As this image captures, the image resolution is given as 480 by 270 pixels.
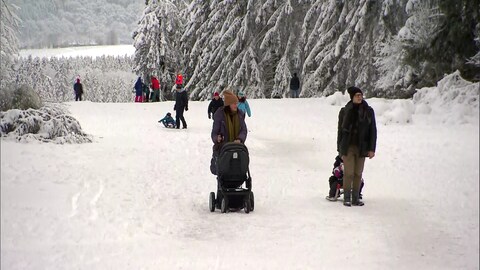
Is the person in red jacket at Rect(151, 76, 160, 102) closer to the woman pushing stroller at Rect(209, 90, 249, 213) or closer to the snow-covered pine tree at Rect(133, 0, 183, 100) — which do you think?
the snow-covered pine tree at Rect(133, 0, 183, 100)

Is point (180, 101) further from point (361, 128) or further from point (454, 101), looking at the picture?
point (454, 101)

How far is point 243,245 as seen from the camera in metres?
4.32

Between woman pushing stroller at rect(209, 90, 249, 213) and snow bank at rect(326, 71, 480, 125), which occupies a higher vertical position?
snow bank at rect(326, 71, 480, 125)

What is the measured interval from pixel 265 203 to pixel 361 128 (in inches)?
60.1

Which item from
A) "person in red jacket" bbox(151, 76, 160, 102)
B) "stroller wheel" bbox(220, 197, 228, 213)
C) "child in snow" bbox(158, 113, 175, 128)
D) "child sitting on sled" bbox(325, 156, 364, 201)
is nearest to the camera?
"stroller wheel" bbox(220, 197, 228, 213)

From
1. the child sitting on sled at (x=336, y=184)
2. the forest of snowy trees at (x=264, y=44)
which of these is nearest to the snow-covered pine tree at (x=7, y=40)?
the child sitting on sled at (x=336, y=184)

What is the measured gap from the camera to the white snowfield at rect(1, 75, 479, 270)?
138 centimetres

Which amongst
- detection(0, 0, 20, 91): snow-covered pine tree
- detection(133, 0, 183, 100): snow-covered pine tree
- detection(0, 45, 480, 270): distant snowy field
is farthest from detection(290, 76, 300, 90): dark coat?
detection(0, 0, 20, 91): snow-covered pine tree

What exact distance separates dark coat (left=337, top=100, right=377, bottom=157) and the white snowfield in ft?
0.64

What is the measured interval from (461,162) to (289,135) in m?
12.0

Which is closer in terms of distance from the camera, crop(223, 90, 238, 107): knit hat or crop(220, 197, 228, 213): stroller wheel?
crop(223, 90, 238, 107): knit hat

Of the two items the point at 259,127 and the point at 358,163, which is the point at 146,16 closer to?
the point at 259,127

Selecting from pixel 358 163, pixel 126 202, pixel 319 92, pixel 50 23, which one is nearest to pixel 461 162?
pixel 50 23

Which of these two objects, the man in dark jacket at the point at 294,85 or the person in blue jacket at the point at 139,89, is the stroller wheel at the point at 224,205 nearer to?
the man in dark jacket at the point at 294,85
